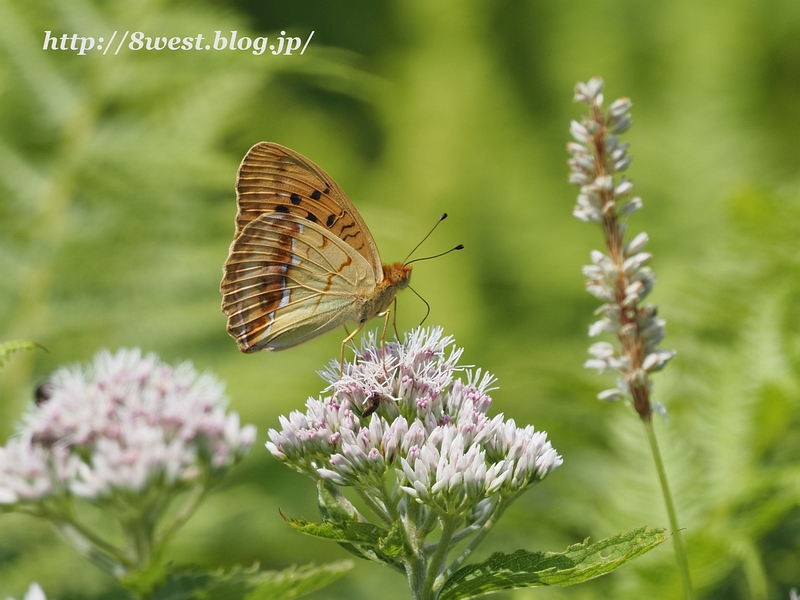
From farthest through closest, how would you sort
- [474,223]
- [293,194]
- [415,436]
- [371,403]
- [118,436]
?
1. [474,223]
2. [293,194]
3. [118,436]
4. [371,403]
5. [415,436]

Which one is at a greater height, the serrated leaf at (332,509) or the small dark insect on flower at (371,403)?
the small dark insect on flower at (371,403)

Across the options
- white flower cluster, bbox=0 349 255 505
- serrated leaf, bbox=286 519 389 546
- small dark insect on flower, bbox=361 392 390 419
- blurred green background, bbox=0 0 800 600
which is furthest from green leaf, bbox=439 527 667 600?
blurred green background, bbox=0 0 800 600

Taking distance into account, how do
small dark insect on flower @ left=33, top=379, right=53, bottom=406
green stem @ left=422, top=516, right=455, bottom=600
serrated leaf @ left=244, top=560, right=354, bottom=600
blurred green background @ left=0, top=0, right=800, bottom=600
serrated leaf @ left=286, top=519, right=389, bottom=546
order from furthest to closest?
1. blurred green background @ left=0, top=0, right=800, bottom=600
2. small dark insect on flower @ left=33, top=379, right=53, bottom=406
3. serrated leaf @ left=244, top=560, right=354, bottom=600
4. green stem @ left=422, top=516, right=455, bottom=600
5. serrated leaf @ left=286, top=519, right=389, bottom=546

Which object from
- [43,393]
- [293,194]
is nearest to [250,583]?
[43,393]

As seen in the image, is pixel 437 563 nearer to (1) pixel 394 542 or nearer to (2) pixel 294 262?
(1) pixel 394 542

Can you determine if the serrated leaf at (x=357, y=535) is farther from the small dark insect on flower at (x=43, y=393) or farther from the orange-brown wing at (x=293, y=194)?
the orange-brown wing at (x=293, y=194)

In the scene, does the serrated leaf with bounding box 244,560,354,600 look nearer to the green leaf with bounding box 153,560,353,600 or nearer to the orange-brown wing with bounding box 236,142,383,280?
the green leaf with bounding box 153,560,353,600

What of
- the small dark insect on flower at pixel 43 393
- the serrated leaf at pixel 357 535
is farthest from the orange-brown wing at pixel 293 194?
the serrated leaf at pixel 357 535
